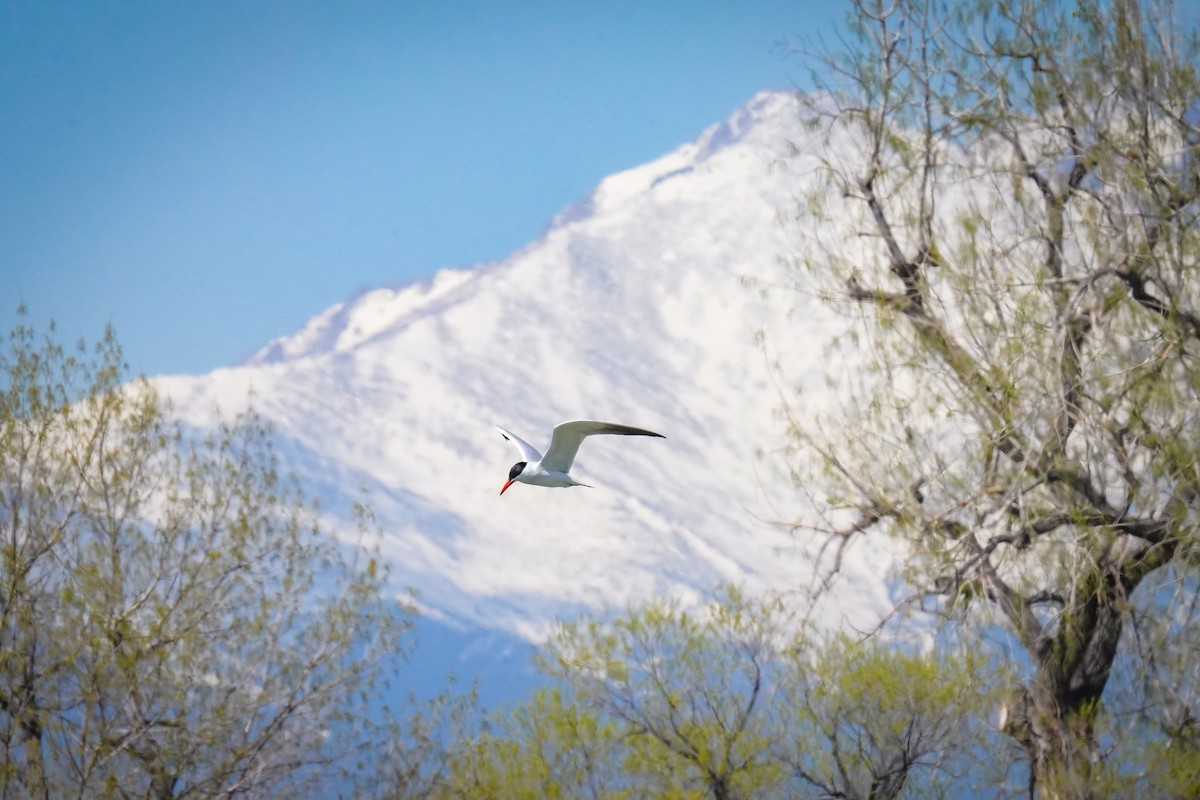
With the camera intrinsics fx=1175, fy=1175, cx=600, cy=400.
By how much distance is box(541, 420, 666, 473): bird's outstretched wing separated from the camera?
7.83 m

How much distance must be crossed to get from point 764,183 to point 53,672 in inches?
3029

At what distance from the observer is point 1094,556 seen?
27.7 ft

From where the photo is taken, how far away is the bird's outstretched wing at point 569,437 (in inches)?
308

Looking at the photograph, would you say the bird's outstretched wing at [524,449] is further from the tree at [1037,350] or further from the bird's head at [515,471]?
the tree at [1037,350]

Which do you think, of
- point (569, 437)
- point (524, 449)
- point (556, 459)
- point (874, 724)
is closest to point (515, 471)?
point (524, 449)

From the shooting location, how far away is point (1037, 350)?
8.01 meters

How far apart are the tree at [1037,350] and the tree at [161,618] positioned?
4507mm

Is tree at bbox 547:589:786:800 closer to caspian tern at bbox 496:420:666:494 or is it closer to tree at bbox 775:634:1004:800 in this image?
tree at bbox 775:634:1004:800

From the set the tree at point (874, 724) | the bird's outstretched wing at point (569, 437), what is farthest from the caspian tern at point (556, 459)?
the tree at point (874, 724)

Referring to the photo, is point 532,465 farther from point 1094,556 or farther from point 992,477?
point 1094,556

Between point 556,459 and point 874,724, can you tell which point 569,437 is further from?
point 874,724

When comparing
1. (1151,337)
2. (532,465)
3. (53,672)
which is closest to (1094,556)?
(1151,337)

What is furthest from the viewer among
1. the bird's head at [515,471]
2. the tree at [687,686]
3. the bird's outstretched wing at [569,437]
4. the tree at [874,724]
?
the tree at [687,686]

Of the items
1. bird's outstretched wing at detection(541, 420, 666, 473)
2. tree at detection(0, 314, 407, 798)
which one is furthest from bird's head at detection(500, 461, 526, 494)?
tree at detection(0, 314, 407, 798)
